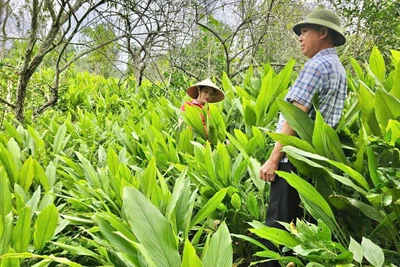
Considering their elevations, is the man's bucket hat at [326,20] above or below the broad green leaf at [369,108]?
above

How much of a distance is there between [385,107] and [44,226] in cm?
155

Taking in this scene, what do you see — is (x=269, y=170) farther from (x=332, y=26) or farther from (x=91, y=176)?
(x=91, y=176)

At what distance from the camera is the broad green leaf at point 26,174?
2.50 meters

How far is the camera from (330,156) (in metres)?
1.69

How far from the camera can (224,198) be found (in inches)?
86.2

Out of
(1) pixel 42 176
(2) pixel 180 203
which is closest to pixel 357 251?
(2) pixel 180 203

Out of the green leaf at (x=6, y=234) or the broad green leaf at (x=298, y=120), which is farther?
the broad green leaf at (x=298, y=120)

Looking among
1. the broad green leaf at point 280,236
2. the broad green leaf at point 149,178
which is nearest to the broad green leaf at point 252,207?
the broad green leaf at point 149,178

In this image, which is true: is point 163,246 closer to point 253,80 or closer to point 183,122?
point 183,122

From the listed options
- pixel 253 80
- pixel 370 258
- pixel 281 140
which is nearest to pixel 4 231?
pixel 281 140

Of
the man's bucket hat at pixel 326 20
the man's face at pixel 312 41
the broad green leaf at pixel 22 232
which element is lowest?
the broad green leaf at pixel 22 232

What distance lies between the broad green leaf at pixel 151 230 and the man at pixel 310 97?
2.57 feet

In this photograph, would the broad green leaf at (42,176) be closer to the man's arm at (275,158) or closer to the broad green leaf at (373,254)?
the man's arm at (275,158)

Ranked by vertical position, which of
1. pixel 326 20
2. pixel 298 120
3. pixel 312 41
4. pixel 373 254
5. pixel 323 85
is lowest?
pixel 373 254
